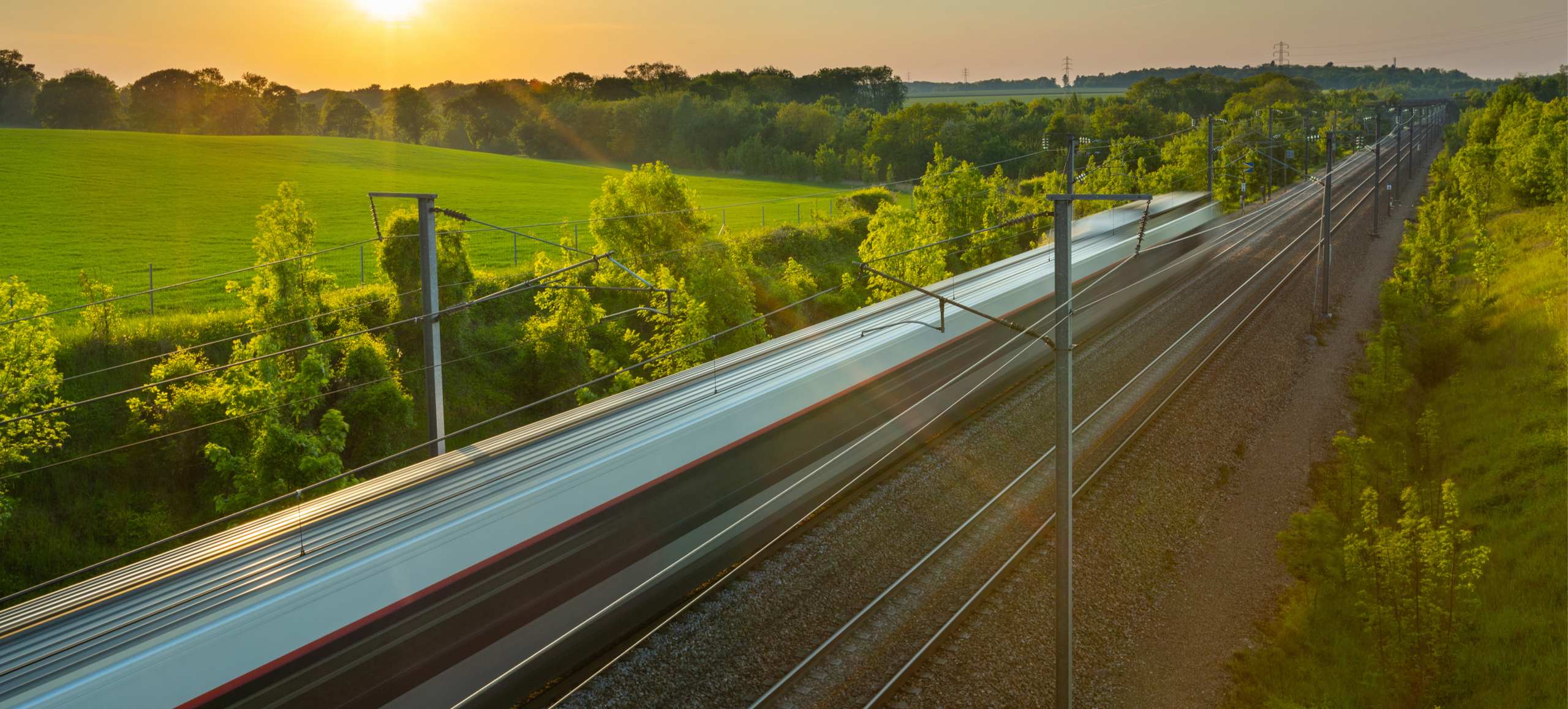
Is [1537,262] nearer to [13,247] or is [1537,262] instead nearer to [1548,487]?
[1548,487]

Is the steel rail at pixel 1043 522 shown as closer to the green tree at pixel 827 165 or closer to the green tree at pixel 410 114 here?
the green tree at pixel 827 165

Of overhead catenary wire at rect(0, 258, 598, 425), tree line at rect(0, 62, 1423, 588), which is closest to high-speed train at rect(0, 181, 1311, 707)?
tree line at rect(0, 62, 1423, 588)

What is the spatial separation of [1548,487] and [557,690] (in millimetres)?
16026

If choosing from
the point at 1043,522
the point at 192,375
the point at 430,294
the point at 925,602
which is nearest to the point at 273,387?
the point at 430,294

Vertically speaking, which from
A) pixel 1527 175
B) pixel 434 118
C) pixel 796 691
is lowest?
pixel 796 691

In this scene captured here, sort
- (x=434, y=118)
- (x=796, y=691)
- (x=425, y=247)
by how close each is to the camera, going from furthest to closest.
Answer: (x=434, y=118) < (x=425, y=247) < (x=796, y=691)

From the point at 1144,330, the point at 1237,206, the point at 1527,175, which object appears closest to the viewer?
the point at 1144,330

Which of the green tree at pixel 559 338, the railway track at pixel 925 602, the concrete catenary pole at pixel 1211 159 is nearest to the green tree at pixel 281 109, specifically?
the green tree at pixel 559 338

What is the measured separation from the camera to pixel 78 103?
57.3 m

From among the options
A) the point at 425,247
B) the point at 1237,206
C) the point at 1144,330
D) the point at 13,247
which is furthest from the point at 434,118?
the point at 425,247

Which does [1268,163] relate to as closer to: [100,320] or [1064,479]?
[1064,479]

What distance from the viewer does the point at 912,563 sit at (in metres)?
13.5

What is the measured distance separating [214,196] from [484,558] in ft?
132

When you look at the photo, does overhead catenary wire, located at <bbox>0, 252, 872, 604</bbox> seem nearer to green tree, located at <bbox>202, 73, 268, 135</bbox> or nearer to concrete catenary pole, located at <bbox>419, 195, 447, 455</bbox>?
concrete catenary pole, located at <bbox>419, 195, 447, 455</bbox>
